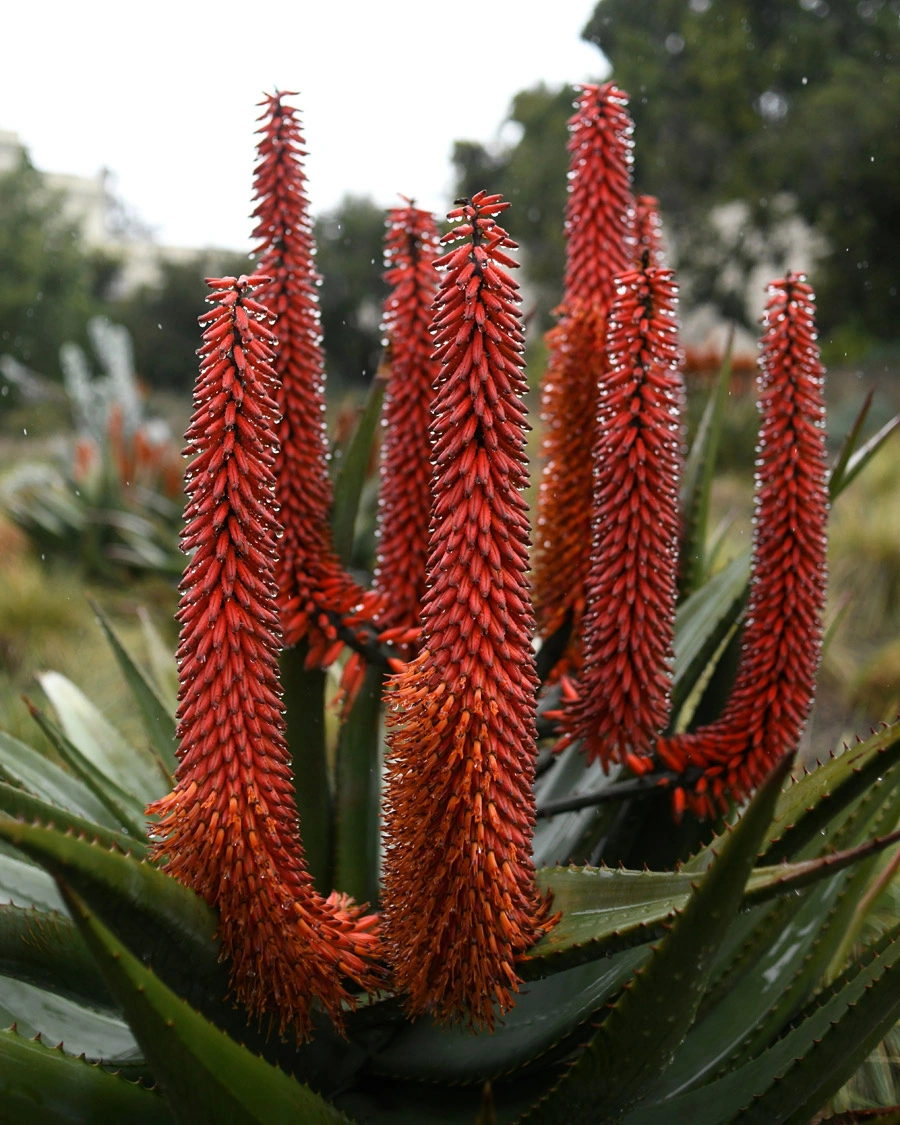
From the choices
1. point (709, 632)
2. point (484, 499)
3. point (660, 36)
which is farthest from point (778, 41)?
point (484, 499)

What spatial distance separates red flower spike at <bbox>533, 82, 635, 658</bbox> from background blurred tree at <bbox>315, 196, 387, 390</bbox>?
726 centimetres

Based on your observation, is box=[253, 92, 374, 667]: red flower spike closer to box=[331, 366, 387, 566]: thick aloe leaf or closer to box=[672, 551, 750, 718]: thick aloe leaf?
box=[331, 366, 387, 566]: thick aloe leaf

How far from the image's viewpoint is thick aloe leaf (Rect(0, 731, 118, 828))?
172 cm

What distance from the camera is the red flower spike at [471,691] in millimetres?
878

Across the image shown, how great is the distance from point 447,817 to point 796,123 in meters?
13.5

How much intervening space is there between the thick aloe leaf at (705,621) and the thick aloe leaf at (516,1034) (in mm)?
594

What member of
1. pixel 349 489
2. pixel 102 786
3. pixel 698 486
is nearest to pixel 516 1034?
pixel 349 489

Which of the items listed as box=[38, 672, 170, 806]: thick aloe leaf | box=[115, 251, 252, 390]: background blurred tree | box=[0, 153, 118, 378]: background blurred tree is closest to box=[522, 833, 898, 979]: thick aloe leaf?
box=[38, 672, 170, 806]: thick aloe leaf

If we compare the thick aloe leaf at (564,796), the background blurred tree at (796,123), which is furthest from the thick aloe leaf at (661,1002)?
the background blurred tree at (796,123)

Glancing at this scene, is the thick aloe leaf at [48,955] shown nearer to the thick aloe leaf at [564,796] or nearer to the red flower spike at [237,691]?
the red flower spike at [237,691]

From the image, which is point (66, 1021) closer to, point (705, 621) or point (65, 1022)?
point (65, 1022)

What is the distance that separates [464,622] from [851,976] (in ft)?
2.24

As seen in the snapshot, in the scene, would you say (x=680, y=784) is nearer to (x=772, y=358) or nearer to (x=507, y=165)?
(x=772, y=358)

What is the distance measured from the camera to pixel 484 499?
2.94 ft
